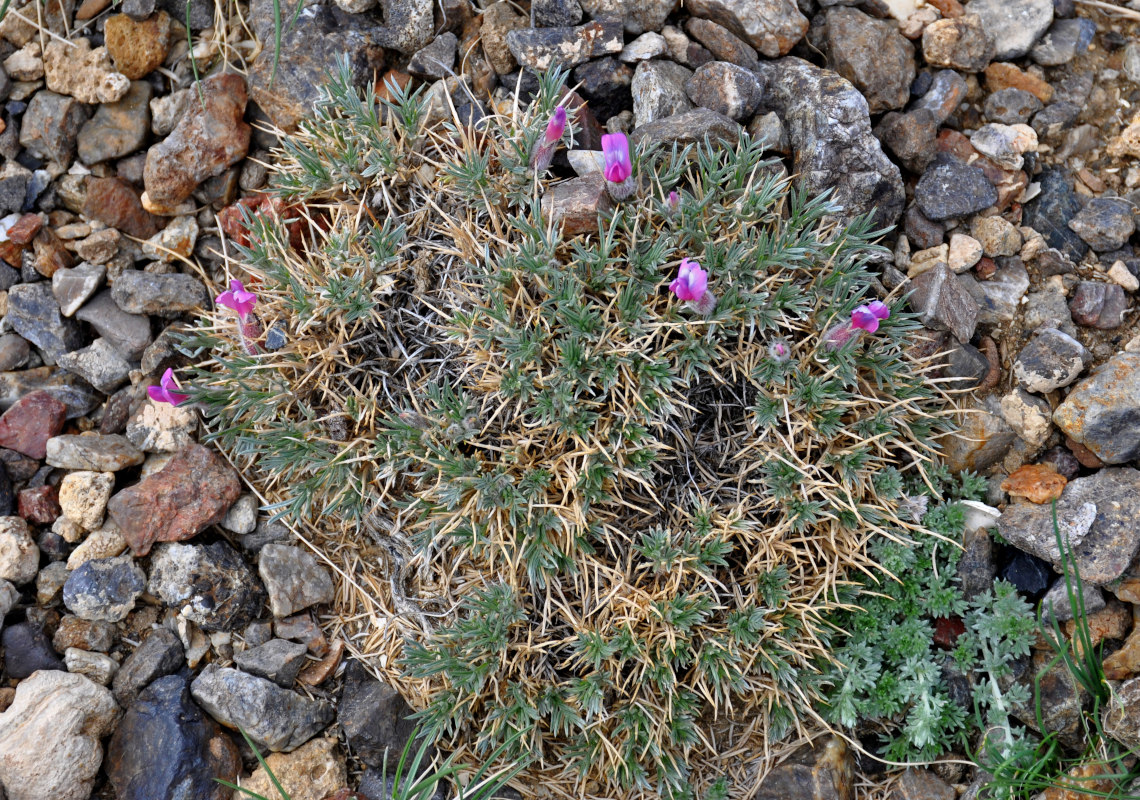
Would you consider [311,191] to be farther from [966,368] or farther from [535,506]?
[966,368]

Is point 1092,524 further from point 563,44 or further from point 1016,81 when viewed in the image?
point 563,44

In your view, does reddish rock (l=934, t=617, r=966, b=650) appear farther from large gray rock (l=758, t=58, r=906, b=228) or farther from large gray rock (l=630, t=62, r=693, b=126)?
large gray rock (l=630, t=62, r=693, b=126)

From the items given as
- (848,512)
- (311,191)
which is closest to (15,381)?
(311,191)

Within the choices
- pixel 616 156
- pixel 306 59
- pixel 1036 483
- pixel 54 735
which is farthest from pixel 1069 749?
pixel 306 59

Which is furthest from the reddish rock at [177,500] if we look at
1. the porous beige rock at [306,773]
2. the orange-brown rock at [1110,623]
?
the orange-brown rock at [1110,623]

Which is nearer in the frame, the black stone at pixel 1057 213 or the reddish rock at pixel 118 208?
the black stone at pixel 1057 213

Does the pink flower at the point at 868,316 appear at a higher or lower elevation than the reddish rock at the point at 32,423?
higher

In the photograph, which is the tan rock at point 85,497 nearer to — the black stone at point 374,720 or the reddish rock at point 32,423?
the reddish rock at point 32,423
